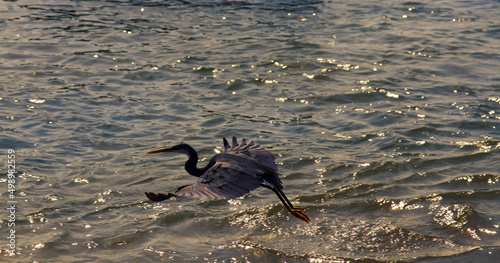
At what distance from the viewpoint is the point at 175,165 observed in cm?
818

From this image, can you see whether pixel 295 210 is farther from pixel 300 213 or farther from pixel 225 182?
pixel 225 182

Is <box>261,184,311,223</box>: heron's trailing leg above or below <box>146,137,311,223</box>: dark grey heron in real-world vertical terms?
below

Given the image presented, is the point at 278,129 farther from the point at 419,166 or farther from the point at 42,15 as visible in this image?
the point at 42,15

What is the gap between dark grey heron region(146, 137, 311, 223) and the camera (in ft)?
16.8

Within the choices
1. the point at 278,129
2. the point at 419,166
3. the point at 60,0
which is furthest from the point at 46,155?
the point at 60,0

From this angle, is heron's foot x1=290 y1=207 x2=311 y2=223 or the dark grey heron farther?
heron's foot x1=290 y1=207 x2=311 y2=223

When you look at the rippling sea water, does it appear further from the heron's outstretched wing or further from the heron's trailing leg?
the heron's outstretched wing

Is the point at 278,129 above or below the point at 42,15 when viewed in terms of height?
below

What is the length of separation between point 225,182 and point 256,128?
147 inches

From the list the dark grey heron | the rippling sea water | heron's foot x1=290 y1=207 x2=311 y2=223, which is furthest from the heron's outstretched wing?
the rippling sea water

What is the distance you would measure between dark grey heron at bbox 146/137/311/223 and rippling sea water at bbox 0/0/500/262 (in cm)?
78

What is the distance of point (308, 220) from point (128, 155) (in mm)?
3164

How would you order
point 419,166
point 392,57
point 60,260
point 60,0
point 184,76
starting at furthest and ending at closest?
point 60,0
point 392,57
point 184,76
point 419,166
point 60,260

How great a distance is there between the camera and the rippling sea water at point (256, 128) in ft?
20.5
